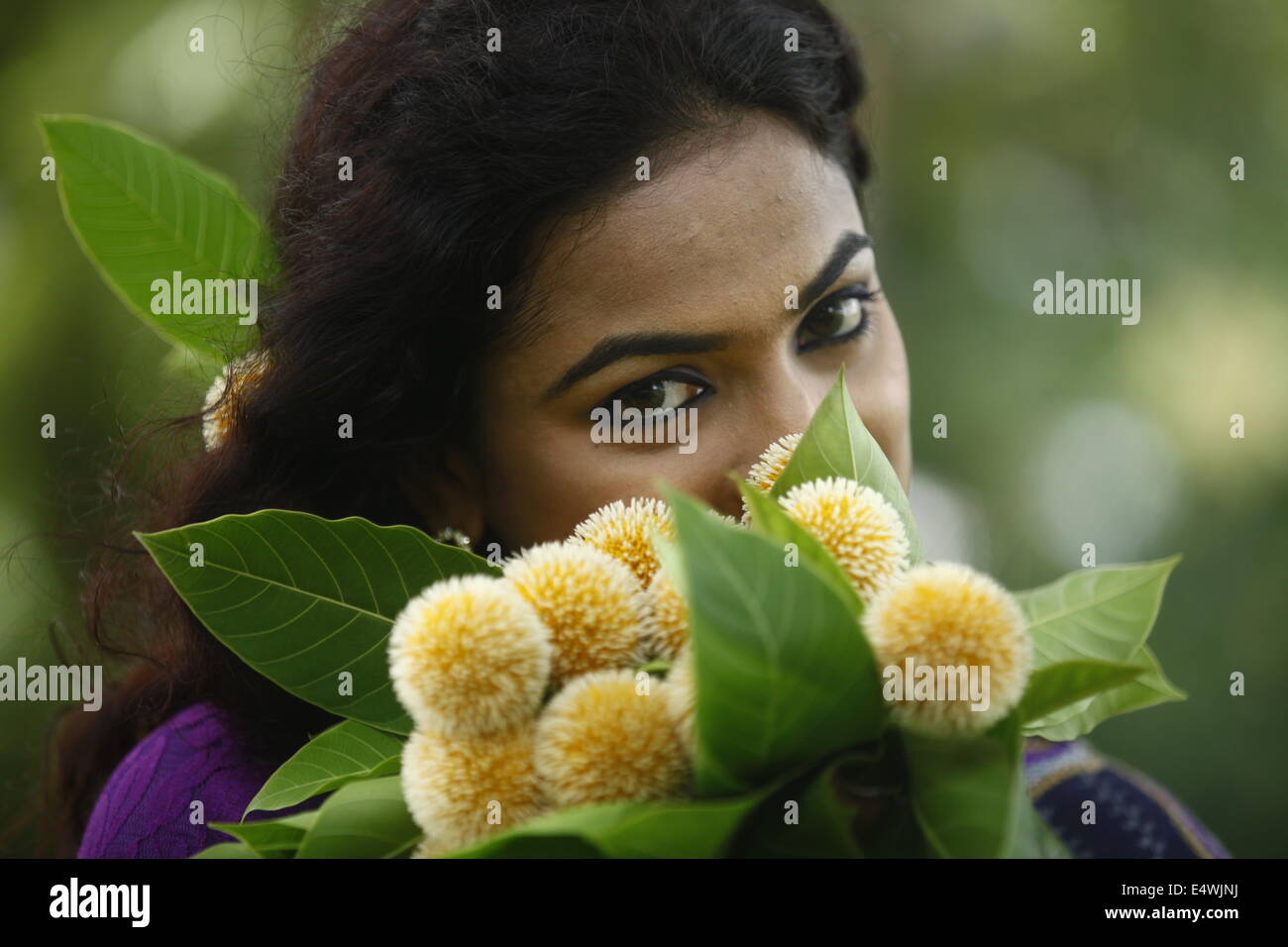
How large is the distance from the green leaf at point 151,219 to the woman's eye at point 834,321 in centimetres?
49

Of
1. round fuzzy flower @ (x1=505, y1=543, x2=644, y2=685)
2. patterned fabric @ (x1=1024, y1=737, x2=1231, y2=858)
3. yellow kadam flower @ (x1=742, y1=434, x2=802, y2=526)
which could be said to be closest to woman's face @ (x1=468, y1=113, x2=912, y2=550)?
yellow kadam flower @ (x1=742, y1=434, x2=802, y2=526)

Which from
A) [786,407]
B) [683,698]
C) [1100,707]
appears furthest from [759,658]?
[786,407]

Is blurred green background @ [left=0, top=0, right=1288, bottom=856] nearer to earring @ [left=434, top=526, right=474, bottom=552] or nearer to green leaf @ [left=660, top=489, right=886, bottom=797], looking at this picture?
earring @ [left=434, top=526, right=474, bottom=552]

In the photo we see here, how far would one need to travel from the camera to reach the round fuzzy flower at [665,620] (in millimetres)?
511

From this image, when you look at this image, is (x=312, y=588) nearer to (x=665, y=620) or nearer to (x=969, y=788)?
(x=665, y=620)

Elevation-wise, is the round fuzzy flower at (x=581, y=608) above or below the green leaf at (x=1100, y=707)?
above

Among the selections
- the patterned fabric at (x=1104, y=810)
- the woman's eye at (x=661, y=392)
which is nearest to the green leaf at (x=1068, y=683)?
the woman's eye at (x=661, y=392)

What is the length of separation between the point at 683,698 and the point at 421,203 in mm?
570

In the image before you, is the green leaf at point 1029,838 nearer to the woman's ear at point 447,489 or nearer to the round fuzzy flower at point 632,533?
the round fuzzy flower at point 632,533

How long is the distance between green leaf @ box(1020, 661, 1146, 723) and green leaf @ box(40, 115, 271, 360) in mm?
754

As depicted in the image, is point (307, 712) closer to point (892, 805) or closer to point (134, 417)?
point (134, 417)

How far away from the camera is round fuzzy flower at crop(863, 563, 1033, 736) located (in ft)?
1.44
